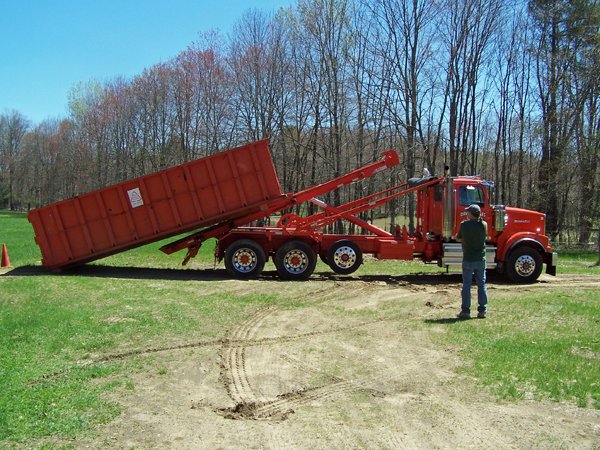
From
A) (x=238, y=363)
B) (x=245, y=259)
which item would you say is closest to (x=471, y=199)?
(x=245, y=259)

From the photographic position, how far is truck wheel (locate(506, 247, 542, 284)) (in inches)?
567

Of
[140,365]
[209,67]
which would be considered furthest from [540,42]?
[140,365]

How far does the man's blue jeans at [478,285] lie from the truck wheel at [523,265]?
5.08 meters

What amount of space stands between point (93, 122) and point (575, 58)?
147 ft

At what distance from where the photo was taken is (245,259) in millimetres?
14664

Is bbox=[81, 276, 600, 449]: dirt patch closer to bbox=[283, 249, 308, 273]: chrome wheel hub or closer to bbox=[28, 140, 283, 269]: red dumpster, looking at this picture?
bbox=[283, 249, 308, 273]: chrome wheel hub

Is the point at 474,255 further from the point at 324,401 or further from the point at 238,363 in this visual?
the point at 324,401

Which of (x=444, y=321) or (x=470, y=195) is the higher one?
(x=470, y=195)

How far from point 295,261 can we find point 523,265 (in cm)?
601

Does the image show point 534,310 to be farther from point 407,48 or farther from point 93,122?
point 93,122

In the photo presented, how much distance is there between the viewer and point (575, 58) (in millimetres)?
32969

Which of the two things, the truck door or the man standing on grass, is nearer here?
the man standing on grass

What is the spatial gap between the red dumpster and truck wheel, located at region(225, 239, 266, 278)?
87 cm

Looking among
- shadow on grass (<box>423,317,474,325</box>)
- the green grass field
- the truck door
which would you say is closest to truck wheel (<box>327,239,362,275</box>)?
the truck door
